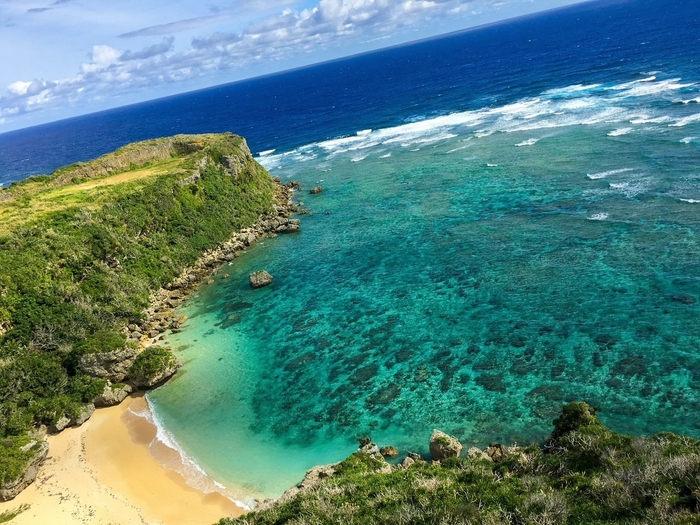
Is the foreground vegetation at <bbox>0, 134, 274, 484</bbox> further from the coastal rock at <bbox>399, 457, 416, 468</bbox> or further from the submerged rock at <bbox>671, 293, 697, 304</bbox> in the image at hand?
the submerged rock at <bbox>671, 293, 697, 304</bbox>

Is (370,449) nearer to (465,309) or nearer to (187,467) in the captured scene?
(187,467)

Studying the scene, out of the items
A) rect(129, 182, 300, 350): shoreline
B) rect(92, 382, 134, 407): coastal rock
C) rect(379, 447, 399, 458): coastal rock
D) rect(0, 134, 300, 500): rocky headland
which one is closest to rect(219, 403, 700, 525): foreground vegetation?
rect(379, 447, 399, 458): coastal rock

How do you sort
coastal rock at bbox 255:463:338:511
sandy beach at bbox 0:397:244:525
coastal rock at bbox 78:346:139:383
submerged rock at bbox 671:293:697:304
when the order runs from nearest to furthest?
coastal rock at bbox 255:463:338:511 → sandy beach at bbox 0:397:244:525 → submerged rock at bbox 671:293:697:304 → coastal rock at bbox 78:346:139:383

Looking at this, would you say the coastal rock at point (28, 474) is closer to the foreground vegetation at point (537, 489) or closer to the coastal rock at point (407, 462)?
the foreground vegetation at point (537, 489)

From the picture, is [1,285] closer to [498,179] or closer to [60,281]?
[60,281]

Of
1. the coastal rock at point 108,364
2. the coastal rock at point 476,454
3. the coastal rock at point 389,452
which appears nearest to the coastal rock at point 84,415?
the coastal rock at point 108,364

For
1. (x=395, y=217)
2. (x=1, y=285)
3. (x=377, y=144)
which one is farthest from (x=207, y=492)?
(x=377, y=144)
